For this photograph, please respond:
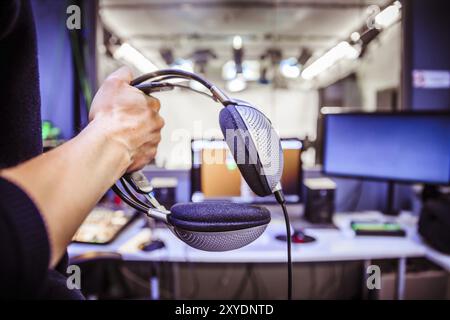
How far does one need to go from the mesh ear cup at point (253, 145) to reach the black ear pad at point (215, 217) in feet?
0.12

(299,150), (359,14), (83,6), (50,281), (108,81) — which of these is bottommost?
(50,281)

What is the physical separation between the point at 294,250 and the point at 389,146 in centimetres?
75

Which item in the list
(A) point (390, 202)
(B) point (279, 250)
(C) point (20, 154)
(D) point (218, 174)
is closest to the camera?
(C) point (20, 154)

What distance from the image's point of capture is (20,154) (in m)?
0.42

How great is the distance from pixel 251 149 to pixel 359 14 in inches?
211

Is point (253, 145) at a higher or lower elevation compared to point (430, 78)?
lower

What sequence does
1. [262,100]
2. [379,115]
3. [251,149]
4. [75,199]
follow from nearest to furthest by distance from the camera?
[75,199]
[251,149]
[379,115]
[262,100]

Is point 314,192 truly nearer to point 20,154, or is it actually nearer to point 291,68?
point 20,154

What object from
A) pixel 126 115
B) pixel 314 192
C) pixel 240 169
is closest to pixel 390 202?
pixel 314 192

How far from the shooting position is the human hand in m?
0.42

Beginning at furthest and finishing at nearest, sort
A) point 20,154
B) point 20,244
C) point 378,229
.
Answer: point 378,229 < point 20,154 < point 20,244

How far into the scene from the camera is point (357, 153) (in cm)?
169

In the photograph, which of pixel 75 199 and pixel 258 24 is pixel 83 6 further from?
pixel 258 24
